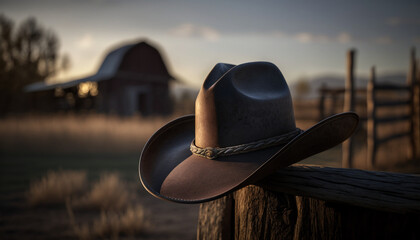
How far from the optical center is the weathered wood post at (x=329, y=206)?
1143mm

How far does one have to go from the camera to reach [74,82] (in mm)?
15711

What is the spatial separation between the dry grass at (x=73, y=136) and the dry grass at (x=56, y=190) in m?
4.58

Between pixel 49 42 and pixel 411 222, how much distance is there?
2828 centimetres

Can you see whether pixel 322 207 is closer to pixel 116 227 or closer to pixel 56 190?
pixel 116 227

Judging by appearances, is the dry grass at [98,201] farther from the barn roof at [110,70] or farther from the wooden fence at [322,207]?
the barn roof at [110,70]

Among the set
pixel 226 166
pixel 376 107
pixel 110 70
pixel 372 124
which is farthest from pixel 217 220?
pixel 110 70

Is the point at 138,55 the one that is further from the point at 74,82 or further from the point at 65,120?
the point at 65,120

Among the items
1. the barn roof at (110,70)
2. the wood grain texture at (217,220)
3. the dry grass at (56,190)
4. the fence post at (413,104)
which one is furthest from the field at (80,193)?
the barn roof at (110,70)

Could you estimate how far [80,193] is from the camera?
6.01 metres

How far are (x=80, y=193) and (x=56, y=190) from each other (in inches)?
19.0

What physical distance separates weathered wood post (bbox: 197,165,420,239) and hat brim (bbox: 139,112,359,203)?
15cm

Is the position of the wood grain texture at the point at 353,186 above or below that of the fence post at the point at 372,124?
above

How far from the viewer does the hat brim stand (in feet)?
3.85

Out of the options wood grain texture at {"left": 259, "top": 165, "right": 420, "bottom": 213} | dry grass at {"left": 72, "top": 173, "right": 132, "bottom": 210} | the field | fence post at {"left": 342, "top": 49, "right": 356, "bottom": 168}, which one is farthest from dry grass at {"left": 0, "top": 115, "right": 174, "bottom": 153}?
wood grain texture at {"left": 259, "top": 165, "right": 420, "bottom": 213}
